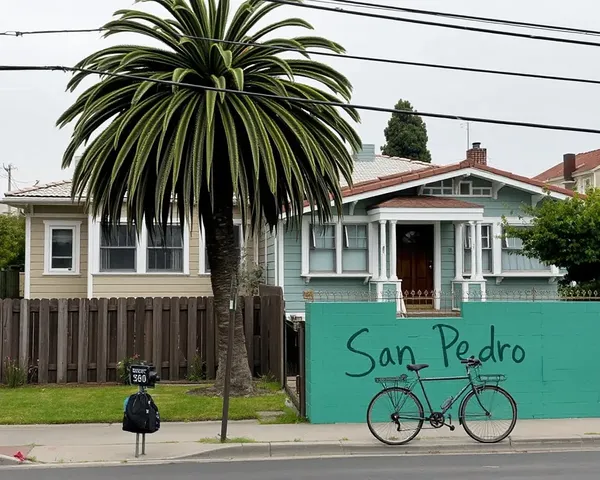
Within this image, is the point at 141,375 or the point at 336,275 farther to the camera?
the point at 336,275

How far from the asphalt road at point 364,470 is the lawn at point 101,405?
8.68ft

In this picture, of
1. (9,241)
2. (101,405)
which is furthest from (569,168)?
(101,405)

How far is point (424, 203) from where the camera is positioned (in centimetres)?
2047

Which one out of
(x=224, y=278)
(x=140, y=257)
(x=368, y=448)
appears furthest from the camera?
(x=140, y=257)

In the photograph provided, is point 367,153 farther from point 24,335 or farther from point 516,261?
Result: point 24,335

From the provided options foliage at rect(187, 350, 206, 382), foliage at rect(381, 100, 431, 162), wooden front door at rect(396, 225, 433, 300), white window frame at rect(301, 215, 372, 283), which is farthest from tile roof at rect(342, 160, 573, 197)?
foliage at rect(381, 100, 431, 162)

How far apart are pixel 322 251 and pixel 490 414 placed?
10.5 meters

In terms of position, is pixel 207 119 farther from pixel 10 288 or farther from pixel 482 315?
pixel 10 288

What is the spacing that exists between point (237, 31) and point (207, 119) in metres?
2.19

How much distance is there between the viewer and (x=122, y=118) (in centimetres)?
1289

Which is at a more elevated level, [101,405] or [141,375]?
[141,375]

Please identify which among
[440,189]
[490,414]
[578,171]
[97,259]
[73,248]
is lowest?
[490,414]

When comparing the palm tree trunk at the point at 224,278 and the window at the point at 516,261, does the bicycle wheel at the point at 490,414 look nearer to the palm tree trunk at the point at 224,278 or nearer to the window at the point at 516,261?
the palm tree trunk at the point at 224,278

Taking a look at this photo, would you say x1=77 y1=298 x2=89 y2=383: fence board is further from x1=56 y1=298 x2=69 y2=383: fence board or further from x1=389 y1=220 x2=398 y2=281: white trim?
x1=389 y1=220 x2=398 y2=281: white trim
